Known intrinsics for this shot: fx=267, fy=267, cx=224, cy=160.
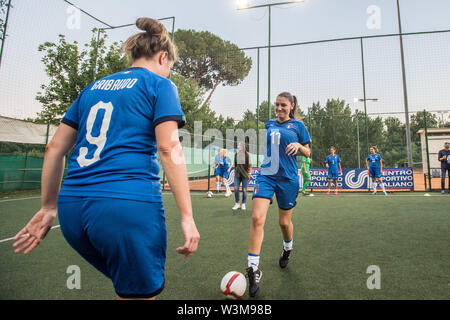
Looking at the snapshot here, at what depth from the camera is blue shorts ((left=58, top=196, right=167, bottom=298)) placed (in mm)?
1052

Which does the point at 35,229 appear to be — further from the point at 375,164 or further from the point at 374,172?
the point at 374,172

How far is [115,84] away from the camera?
122 centimetres

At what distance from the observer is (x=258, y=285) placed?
8.96 feet

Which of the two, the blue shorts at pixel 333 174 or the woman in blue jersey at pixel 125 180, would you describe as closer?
the woman in blue jersey at pixel 125 180

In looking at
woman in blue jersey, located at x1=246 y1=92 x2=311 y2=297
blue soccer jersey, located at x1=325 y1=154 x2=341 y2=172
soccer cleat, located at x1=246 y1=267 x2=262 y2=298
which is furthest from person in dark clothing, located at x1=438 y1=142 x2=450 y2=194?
soccer cleat, located at x1=246 y1=267 x2=262 y2=298

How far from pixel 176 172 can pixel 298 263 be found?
2.85m

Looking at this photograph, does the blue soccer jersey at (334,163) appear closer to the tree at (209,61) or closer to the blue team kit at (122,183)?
the tree at (209,61)

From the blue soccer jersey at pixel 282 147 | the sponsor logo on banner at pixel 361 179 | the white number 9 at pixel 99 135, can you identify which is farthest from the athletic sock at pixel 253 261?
the sponsor logo on banner at pixel 361 179

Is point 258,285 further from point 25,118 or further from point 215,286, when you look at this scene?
point 25,118

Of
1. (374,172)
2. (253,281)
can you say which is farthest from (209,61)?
(253,281)

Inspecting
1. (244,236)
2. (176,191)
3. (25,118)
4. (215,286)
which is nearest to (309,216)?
(244,236)

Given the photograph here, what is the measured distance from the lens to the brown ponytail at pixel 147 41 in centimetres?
133

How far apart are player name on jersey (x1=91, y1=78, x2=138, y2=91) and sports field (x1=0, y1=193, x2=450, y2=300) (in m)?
2.04

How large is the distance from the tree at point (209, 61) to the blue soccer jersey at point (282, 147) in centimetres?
257
